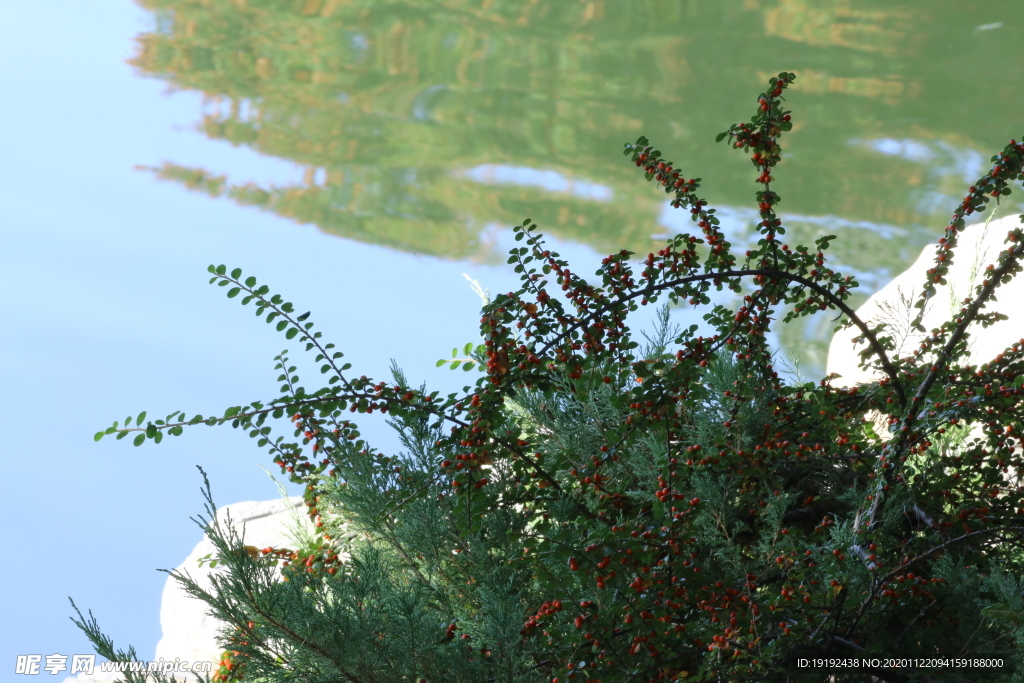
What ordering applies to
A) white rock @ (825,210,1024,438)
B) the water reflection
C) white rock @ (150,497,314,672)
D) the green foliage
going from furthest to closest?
the water reflection, white rock @ (150,497,314,672), white rock @ (825,210,1024,438), the green foliage

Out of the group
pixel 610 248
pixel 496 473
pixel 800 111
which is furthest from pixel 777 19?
pixel 496 473

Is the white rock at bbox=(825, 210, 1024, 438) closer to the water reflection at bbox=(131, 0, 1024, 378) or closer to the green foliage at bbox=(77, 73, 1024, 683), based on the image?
the green foliage at bbox=(77, 73, 1024, 683)

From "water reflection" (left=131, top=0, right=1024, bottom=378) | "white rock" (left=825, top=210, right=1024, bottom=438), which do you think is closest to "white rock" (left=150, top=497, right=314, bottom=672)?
"water reflection" (left=131, top=0, right=1024, bottom=378)

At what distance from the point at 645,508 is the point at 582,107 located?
3.92 metres

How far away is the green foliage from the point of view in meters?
1.23

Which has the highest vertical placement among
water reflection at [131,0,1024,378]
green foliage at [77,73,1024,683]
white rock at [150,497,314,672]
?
water reflection at [131,0,1024,378]

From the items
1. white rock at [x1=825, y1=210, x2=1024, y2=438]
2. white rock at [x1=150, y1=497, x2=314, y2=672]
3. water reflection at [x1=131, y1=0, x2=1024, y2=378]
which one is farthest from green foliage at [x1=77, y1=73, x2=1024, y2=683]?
water reflection at [x1=131, y1=0, x2=1024, y2=378]

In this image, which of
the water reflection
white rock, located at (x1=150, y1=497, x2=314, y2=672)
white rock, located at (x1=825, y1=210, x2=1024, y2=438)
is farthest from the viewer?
the water reflection

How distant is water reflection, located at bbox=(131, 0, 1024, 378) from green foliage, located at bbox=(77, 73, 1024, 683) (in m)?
3.32

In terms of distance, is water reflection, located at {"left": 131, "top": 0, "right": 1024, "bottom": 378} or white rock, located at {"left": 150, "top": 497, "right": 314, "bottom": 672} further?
water reflection, located at {"left": 131, "top": 0, "right": 1024, "bottom": 378}

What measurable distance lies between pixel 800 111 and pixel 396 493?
426 cm

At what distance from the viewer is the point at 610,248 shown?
5.46 metres

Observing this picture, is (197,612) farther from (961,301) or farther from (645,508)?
(961,301)

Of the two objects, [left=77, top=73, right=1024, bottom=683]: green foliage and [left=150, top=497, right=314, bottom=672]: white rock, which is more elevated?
[left=77, top=73, right=1024, bottom=683]: green foliage
